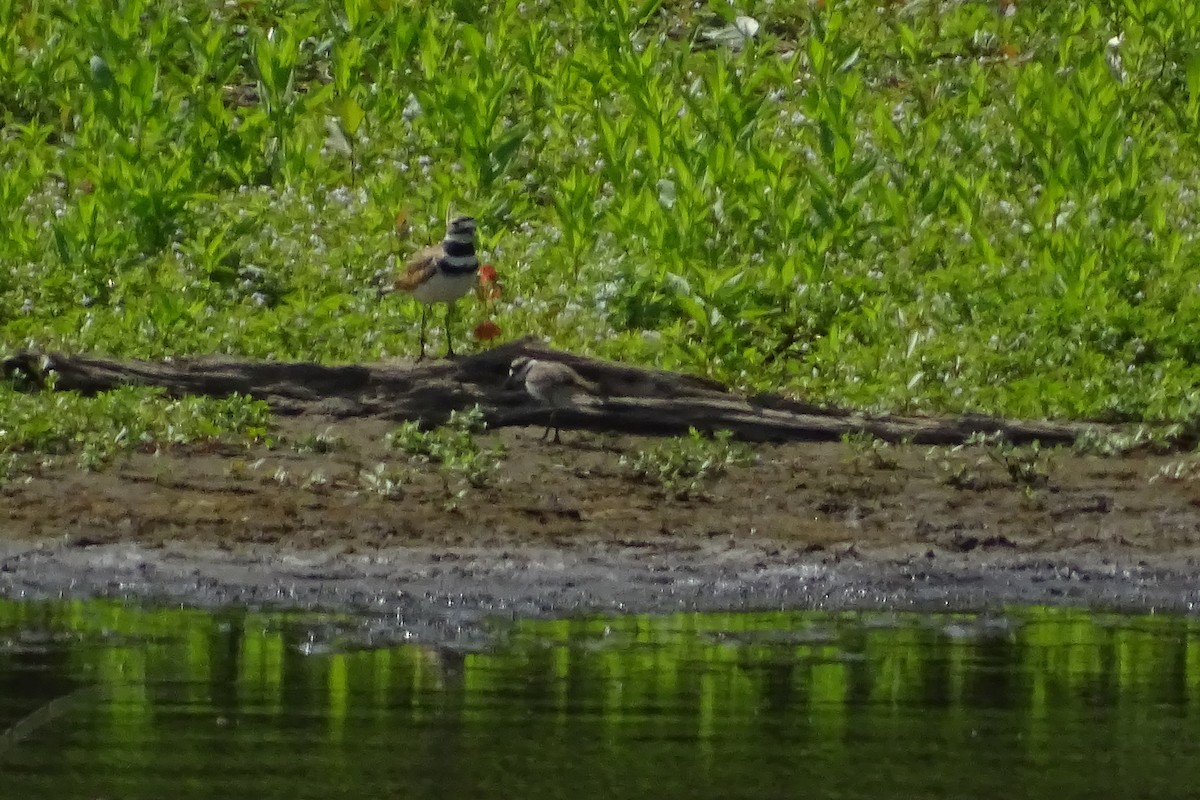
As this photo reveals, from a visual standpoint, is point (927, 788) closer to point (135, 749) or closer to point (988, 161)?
point (135, 749)

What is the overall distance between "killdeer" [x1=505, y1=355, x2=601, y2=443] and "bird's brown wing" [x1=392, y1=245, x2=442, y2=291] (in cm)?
86

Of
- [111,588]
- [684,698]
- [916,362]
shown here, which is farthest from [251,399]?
[684,698]

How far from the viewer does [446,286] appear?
35.0 ft

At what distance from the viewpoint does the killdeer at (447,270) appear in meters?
10.6

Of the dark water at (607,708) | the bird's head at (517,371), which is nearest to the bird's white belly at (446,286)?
the bird's head at (517,371)

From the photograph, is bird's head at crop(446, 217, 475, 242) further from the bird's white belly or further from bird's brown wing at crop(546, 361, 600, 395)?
bird's brown wing at crop(546, 361, 600, 395)

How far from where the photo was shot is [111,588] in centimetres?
806

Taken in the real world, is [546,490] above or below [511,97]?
below

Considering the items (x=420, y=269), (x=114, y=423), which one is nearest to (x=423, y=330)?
(x=420, y=269)

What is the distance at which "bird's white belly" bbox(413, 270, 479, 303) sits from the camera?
1066 cm

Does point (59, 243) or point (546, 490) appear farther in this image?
point (59, 243)

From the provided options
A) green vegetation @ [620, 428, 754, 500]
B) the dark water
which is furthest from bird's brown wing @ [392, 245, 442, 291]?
the dark water

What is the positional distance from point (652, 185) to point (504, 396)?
2.87 m

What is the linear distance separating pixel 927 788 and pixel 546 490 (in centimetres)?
423
